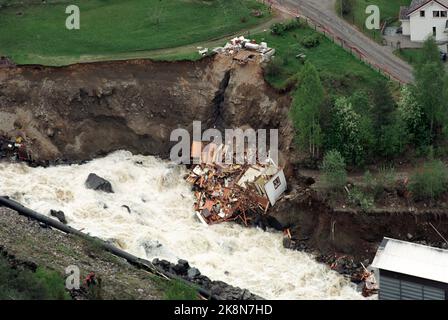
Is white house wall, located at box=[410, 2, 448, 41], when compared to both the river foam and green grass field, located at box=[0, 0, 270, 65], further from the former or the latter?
the river foam

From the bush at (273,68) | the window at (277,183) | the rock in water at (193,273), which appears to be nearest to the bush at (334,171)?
the window at (277,183)

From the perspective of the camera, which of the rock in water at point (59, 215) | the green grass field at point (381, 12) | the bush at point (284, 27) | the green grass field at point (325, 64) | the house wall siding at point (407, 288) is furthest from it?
the green grass field at point (381, 12)

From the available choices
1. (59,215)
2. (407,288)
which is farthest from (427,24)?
(59,215)

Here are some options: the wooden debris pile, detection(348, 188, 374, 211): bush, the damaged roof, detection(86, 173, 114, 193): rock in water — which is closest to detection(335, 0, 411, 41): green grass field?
the damaged roof

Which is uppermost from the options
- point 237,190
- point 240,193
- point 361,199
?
point 237,190

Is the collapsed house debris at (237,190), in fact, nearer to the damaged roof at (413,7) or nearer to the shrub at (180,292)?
the shrub at (180,292)

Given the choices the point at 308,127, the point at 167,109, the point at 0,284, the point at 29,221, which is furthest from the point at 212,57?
the point at 0,284

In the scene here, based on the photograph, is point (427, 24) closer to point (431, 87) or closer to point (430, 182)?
point (431, 87)
